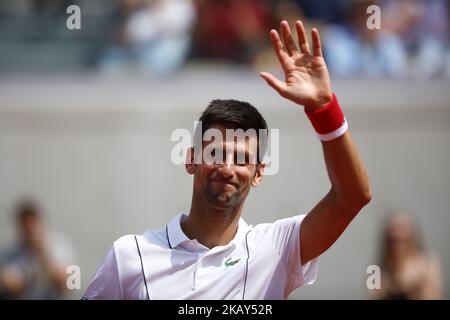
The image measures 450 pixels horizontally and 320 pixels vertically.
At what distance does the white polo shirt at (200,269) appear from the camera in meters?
3.73

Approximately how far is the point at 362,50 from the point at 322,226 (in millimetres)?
6521

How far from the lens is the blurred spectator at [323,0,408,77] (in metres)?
9.84

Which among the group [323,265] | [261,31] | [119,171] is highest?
[261,31]

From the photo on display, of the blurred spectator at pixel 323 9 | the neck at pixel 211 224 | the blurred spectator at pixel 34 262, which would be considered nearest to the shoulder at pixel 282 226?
the neck at pixel 211 224

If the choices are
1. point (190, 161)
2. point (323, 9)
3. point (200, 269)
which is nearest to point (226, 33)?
point (323, 9)

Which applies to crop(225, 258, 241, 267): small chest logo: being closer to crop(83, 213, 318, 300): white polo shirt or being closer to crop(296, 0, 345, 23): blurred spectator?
crop(83, 213, 318, 300): white polo shirt

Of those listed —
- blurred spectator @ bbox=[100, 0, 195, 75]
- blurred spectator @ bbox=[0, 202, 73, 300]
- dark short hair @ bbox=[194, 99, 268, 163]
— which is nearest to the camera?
dark short hair @ bbox=[194, 99, 268, 163]

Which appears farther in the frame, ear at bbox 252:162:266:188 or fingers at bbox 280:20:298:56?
ear at bbox 252:162:266:188

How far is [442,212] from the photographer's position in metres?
9.34

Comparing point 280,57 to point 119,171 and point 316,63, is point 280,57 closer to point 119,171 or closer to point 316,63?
point 316,63

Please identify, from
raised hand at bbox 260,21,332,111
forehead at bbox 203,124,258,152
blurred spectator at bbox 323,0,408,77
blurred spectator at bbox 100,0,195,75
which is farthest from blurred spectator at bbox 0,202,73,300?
raised hand at bbox 260,21,332,111

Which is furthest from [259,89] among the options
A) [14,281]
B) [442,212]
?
[14,281]

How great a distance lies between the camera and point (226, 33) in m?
10.1

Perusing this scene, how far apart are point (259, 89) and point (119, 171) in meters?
1.60
